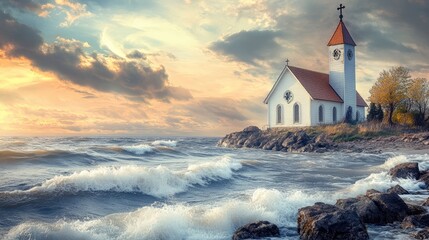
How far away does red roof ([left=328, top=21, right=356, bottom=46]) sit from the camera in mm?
56469

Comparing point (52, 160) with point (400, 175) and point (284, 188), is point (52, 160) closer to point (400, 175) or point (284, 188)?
point (284, 188)

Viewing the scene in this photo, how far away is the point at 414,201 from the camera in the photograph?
1343 cm

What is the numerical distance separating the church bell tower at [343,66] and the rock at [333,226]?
48.6m

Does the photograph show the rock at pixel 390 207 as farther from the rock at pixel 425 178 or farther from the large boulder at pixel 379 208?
the rock at pixel 425 178

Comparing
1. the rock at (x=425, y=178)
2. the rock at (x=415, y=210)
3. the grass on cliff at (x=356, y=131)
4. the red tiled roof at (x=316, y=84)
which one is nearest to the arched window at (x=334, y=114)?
the red tiled roof at (x=316, y=84)

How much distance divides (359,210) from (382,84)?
49095 millimetres

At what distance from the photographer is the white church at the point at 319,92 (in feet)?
171

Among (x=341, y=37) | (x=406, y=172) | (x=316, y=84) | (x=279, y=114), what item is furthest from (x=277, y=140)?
(x=406, y=172)

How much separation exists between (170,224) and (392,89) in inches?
2034

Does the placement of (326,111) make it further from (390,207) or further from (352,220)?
(352,220)

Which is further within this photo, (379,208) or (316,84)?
(316,84)

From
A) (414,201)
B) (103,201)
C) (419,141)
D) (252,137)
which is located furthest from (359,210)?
(252,137)

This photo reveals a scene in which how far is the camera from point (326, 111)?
5338cm

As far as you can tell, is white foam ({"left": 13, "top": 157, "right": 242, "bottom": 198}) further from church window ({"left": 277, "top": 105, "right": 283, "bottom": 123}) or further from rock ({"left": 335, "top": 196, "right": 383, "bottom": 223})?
church window ({"left": 277, "top": 105, "right": 283, "bottom": 123})
